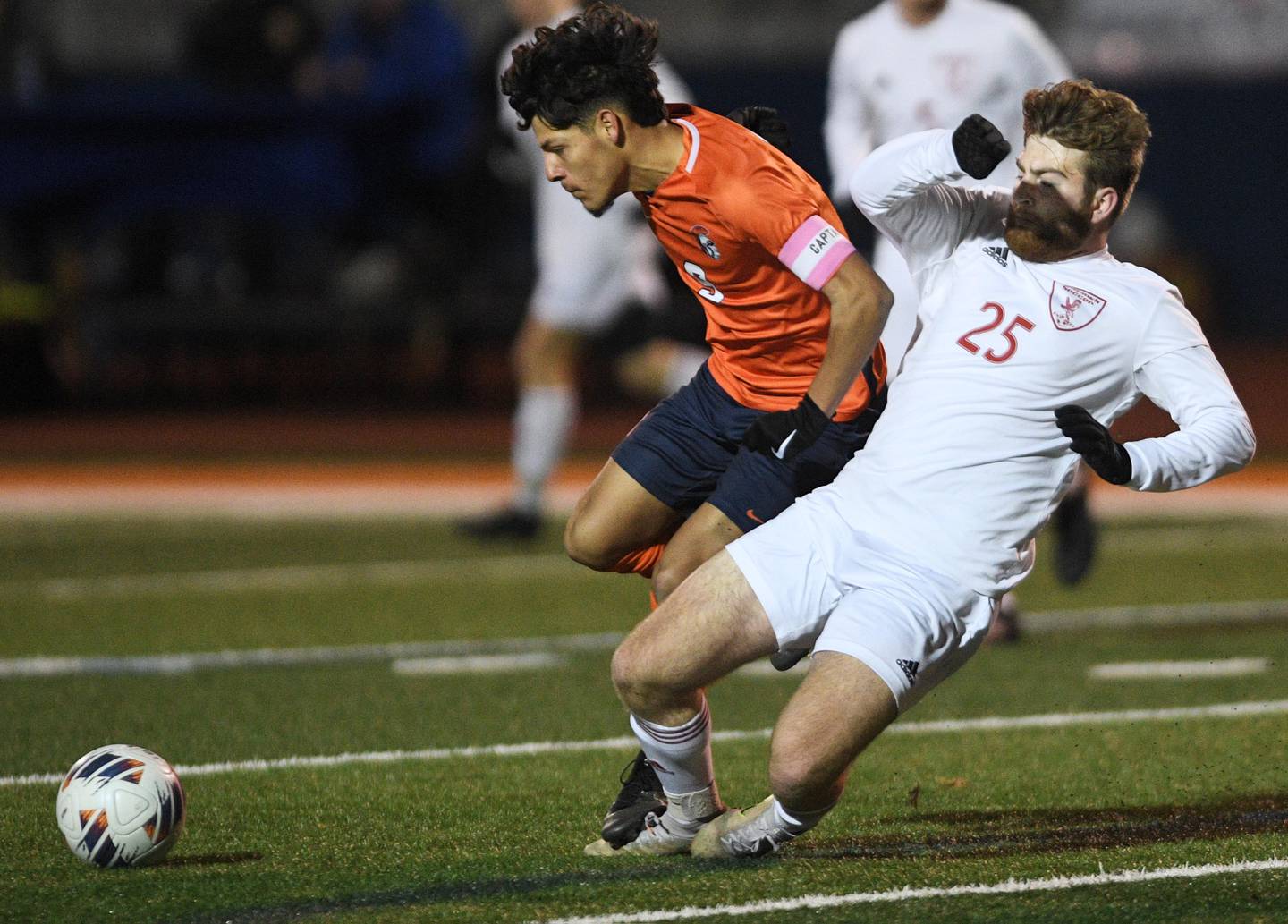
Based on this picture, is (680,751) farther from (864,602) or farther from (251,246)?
(251,246)

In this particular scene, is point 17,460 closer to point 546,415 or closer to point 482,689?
point 546,415

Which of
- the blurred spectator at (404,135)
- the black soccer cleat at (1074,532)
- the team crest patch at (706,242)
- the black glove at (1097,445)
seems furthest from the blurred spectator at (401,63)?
the black glove at (1097,445)

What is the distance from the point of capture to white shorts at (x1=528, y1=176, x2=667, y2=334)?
9.77 m

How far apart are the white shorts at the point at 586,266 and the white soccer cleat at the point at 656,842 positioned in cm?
567

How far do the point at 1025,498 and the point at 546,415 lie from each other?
613 cm

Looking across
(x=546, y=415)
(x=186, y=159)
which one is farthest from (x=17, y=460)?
(x=546, y=415)

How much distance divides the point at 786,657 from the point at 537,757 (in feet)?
4.25

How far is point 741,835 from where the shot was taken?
417cm

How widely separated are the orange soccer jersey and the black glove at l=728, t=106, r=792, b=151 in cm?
12

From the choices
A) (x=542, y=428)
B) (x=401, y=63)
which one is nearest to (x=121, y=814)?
(x=542, y=428)

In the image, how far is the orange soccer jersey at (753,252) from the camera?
14.3 feet

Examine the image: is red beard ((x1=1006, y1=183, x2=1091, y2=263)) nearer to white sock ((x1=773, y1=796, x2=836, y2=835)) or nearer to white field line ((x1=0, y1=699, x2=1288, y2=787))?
white sock ((x1=773, y1=796, x2=836, y2=835))

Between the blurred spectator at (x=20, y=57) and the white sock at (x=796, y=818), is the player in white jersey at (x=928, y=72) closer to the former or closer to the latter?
the white sock at (x=796, y=818)

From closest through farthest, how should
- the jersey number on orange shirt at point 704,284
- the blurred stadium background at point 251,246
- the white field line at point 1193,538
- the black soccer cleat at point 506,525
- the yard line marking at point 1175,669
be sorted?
the jersey number on orange shirt at point 704,284
the yard line marking at point 1175,669
the white field line at point 1193,538
the black soccer cleat at point 506,525
the blurred stadium background at point 251,246
